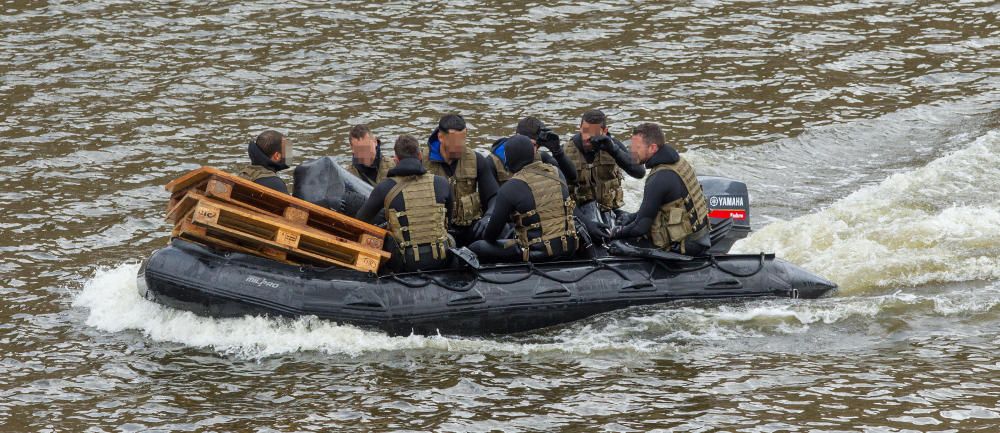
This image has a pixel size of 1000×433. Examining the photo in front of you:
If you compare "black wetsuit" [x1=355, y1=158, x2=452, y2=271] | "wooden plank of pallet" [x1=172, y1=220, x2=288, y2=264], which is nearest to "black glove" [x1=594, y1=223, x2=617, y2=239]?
"black wetsuit" [x1=355, y1=158, x2=452, y2=271]

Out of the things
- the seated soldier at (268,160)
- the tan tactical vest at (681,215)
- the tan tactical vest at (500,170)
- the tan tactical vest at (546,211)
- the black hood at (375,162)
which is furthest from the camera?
the tan tactical vest at (500,170)

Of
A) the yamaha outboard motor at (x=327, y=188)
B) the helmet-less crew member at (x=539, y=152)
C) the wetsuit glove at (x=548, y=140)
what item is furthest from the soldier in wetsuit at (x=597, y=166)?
the yamaha outboard motor at (x=327, y=188)

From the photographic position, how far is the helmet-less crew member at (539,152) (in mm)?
11773

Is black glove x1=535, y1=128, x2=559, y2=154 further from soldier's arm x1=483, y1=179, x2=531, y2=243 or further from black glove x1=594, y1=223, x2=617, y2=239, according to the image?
black glove x1=594, y1=223, x2=617, y2=239

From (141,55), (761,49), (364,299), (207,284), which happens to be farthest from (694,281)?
(141,55)

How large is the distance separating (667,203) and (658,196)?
0.13 m

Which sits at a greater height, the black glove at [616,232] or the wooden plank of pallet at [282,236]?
the wooden plank of pallet at [282,236]

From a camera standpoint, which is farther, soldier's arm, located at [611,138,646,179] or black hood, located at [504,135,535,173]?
soldier's arm, located at [611,138,646,179]

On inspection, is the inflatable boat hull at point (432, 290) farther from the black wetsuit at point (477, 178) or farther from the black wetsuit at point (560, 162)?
the black wetsuit at point (560, 162)

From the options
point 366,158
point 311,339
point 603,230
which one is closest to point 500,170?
point 603,230

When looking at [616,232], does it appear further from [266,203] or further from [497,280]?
[266,203]

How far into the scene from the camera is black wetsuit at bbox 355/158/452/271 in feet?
35.8

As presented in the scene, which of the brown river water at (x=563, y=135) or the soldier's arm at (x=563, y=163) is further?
the soldier's arm at (x=563, y=163)

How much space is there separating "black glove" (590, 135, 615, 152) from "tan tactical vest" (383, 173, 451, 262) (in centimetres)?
170
